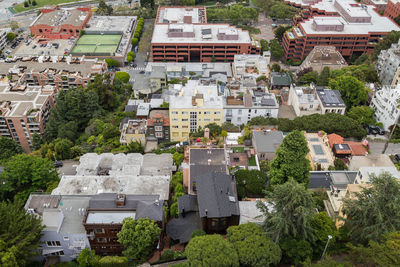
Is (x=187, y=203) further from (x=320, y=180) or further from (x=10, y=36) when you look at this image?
(x=10, y=36)

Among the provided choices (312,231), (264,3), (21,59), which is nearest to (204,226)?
(312,231)

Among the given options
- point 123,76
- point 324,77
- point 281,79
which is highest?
point 324,77

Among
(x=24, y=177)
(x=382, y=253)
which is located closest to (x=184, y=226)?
(x=382, y=253)

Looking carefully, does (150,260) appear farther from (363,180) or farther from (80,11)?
(80,11)

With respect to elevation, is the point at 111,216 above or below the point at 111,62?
above

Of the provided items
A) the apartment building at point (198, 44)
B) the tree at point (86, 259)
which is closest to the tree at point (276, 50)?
the apartment building at point (198, 44)

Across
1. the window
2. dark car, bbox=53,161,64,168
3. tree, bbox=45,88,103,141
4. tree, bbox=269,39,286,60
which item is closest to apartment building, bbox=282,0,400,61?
tree, bbox=269,39,286,60
